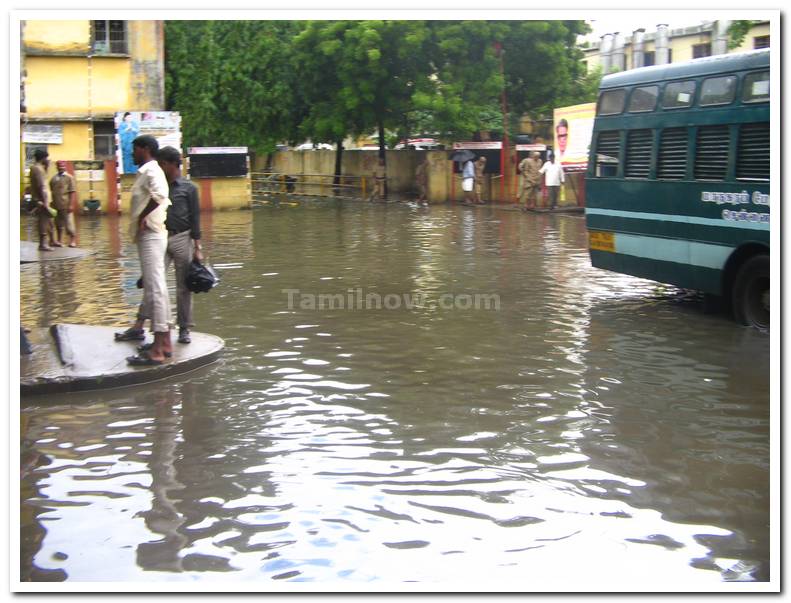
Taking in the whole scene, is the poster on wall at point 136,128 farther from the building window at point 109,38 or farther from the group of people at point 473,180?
the group of people at point 473,180

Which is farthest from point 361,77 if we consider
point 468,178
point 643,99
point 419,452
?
point 419,452

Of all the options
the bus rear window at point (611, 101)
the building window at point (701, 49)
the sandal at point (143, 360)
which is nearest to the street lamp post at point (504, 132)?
the building window at point (701, 49)

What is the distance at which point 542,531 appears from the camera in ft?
15.8

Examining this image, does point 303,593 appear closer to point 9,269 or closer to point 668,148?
point 9,269

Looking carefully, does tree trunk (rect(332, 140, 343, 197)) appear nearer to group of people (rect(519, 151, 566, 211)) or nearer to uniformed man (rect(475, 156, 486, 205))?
uniformed man (rect(475, 156, 486, 205))

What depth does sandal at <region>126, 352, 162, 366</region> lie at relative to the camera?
796 centimetres

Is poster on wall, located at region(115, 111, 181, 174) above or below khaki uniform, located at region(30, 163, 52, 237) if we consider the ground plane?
above

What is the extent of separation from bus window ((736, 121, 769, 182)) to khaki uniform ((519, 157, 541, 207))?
18.2m

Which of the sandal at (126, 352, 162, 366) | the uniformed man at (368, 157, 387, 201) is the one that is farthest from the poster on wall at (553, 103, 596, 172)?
the sandal at (126, 352, 162, 366)

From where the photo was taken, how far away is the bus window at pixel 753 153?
32.0 feet

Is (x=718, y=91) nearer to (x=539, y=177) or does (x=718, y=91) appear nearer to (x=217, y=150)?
(x=539, y=177)

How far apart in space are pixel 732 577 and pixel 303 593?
1.95m

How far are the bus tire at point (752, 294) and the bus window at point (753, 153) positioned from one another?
851 mm

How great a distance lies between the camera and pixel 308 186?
4222cm
